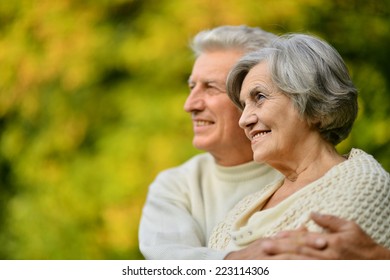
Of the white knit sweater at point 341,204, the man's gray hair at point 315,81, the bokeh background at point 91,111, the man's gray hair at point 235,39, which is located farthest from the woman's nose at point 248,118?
the bokeh background at point 91,111

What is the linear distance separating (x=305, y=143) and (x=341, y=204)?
0.90ft

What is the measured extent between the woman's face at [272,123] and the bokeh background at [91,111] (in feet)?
6.29

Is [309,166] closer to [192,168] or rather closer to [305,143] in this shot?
[305,143]

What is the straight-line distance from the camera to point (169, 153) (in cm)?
429

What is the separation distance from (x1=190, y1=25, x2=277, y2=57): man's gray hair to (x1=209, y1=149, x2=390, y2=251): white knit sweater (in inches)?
32.7

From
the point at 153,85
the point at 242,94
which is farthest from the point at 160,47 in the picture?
the point at 242,94

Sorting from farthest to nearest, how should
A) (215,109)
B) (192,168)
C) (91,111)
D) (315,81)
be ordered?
1. (91,111)
2. (192,168)
3. (215,109)
4. (315,81)

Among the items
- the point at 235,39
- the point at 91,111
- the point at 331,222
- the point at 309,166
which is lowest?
the point at 331,222

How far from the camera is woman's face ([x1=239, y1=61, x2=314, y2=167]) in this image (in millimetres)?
Result: 2137

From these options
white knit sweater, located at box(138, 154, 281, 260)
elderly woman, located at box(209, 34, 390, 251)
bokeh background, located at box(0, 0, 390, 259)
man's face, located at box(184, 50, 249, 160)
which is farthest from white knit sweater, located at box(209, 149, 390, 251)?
bokeh background, located at box(0, 0, 390, 259)

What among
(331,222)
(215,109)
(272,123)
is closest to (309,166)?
(272,123)

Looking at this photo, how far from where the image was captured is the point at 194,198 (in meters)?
2.85

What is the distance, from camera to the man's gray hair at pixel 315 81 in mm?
2088

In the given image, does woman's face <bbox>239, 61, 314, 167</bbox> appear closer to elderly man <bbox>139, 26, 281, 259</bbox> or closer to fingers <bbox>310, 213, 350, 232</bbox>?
fingers <bbox>310, 213, 350, 232</bbox>
